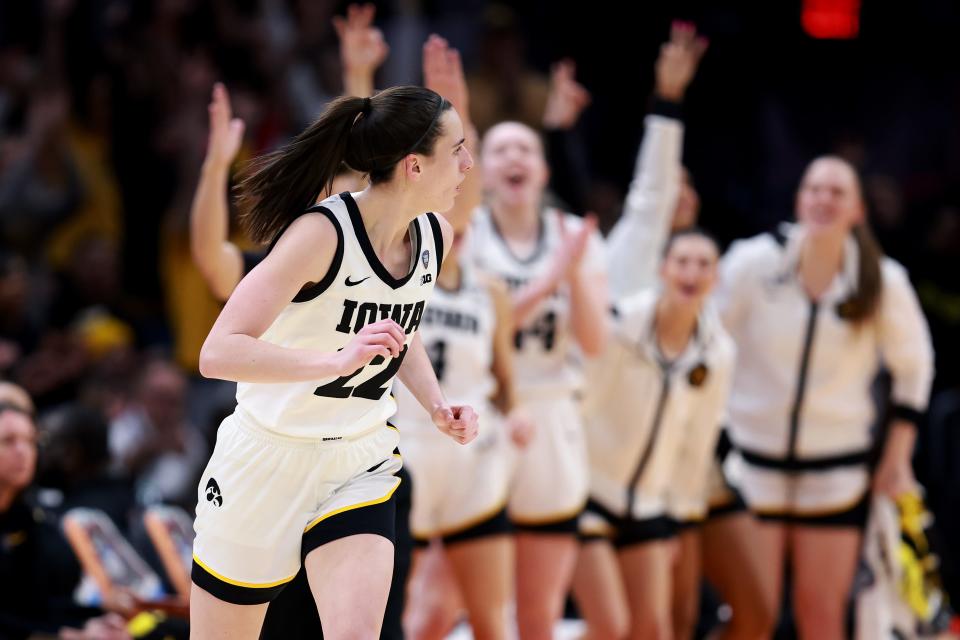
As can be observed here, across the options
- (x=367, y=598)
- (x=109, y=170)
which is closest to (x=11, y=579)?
(x=367, y=598)

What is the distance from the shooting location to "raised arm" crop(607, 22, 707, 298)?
6.66 metres

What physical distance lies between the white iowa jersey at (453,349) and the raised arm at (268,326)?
173 centimetres

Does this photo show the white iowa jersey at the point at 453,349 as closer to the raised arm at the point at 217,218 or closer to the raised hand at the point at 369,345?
the raised arm at the point at 217,218

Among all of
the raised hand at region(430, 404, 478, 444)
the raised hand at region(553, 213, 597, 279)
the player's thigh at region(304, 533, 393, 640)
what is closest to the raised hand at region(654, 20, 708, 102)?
A: the raised hand at region(553, 213, 597, 279)

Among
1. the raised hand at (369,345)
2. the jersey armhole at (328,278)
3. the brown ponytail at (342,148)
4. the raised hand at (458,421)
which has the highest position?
the brown ponytail at (342,148)

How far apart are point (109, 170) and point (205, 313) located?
120 cm

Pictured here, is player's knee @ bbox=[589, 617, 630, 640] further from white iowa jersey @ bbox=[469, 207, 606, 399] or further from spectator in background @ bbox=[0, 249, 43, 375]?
spectator in background @ bbox=[0, 249, 43, 375]

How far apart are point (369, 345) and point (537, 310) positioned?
2.57 m

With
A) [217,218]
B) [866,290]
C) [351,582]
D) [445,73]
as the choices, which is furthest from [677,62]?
[351,582]

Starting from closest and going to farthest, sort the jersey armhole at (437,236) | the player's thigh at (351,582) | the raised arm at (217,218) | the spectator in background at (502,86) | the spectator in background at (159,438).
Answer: the player's thigh at (351,582) < the jersey armhole at (437,236) < the raised arm at (217,218) < the spectator in background at (159,438) < the spectator in background at (502,86)

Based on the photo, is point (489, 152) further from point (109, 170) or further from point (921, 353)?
point (109, 170)

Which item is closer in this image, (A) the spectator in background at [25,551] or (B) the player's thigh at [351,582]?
(B) the player's thigh at [351,582]

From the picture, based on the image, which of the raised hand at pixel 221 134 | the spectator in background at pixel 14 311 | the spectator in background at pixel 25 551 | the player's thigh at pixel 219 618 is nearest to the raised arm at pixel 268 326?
the player's thigh at pixel 219 618

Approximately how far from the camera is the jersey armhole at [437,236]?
13.7 ft
